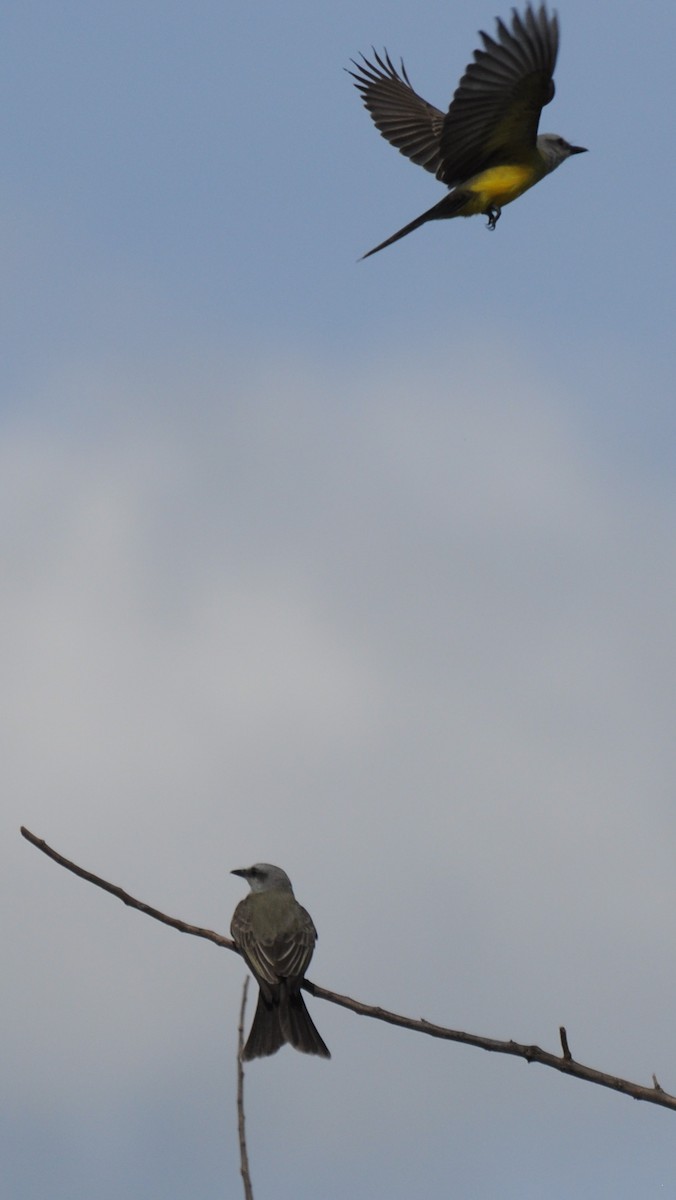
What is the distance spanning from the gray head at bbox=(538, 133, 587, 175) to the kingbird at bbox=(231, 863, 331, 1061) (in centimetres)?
621

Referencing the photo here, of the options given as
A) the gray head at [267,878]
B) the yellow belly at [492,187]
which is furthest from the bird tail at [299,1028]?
the yellow belly at [492,187]

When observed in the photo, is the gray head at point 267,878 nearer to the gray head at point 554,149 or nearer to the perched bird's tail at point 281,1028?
the perched bird's tail at point 281,1028

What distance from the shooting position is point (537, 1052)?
4.89 meters

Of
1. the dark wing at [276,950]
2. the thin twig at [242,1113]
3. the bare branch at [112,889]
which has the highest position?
the dark wing at [276,950]

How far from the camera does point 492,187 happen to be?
38.7 ft

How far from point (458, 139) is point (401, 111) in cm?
320

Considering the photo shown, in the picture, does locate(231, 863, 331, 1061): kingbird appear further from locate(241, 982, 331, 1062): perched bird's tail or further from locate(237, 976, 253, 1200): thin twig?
locate(237, 976, 253, 1200): thin twig

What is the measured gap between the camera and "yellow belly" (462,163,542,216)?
11781 mm

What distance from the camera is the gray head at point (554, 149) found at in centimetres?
1238

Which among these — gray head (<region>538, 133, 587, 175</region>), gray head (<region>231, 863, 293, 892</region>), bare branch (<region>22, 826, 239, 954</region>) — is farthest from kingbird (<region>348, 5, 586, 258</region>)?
bare branch (<region>22, 826, 239, 954</region>)

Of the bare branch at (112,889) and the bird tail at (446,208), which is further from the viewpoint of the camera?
the bird tail at (446,208)

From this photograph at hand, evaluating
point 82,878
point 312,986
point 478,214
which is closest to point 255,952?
point 312,986

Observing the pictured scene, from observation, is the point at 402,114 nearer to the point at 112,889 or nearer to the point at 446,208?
the point at 446,208

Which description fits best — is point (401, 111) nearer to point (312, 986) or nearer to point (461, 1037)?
point (312, 986)
